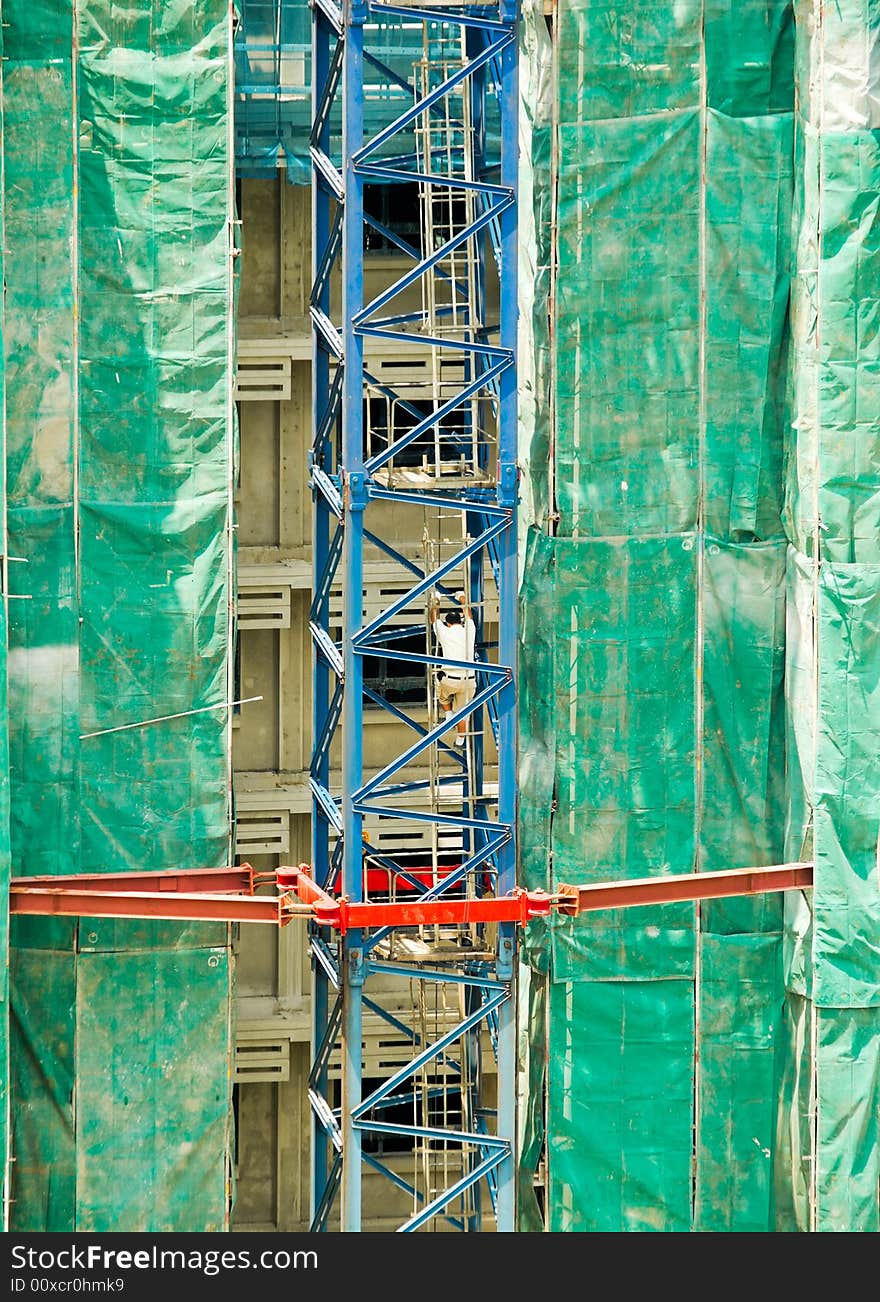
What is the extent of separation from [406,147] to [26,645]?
9723 mm

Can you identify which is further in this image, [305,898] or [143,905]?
[305,898]

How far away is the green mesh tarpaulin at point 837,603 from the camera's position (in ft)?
77.7

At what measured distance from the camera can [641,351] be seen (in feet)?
80.6

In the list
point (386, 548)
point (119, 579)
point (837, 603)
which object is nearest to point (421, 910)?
point (386, 548)

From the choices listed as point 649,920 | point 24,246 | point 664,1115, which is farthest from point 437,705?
point 24,246

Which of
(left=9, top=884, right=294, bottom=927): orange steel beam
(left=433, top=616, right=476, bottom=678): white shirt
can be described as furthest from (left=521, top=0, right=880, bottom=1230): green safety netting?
(left=9, top=884, right=294, bottom=927): orange steel beam

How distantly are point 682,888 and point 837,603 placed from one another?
12.4ft

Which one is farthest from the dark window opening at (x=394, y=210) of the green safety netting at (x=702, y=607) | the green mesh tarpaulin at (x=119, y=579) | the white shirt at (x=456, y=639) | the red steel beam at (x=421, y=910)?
the red steel beam at (x=421, y=910)

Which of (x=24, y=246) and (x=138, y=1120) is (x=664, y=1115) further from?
(x=24, y=246)

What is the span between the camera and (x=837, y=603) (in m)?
24.0

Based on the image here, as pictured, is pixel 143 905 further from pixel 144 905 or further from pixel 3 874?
pixel 3 874

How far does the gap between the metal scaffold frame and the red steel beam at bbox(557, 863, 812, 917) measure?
94 centimetres

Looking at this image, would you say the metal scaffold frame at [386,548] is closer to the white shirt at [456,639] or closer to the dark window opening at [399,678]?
the white shirt at [456,639]

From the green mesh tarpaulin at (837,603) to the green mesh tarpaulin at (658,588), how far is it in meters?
0.50
